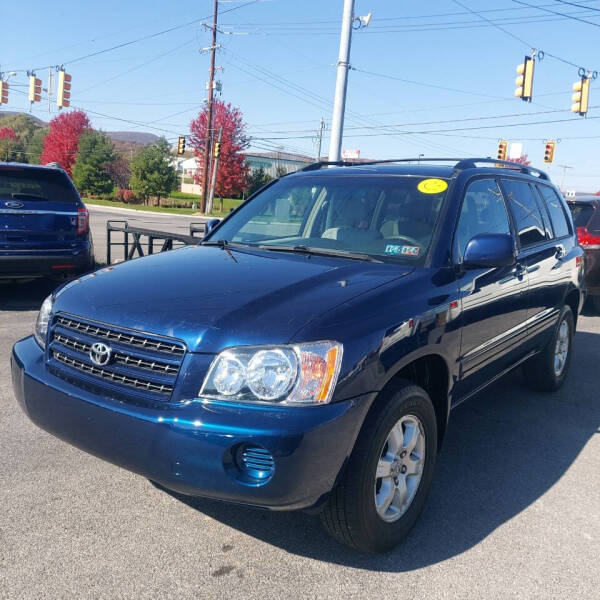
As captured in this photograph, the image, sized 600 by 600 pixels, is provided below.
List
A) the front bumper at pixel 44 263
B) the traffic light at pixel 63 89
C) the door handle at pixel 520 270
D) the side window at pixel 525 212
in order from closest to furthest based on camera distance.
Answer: the door handle at pixel 520 270, the side window at pixel 525 212, the front bumper at pixel 44 263, the traffic light at pixel 63 89

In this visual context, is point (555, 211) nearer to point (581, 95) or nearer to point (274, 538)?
point (274, 538)

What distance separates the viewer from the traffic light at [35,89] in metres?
29.3

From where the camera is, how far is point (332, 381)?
2.48m

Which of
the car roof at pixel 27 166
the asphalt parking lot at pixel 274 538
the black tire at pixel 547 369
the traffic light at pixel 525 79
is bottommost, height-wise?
the asphalt parking lot at pixel 274 538

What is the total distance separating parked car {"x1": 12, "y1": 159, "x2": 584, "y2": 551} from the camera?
2439mm

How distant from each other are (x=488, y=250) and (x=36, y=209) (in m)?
6.24

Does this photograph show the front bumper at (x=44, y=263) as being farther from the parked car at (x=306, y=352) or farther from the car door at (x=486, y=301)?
the car door at (x=486, y=301)

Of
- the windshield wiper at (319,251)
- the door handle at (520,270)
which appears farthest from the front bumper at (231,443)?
the door handle at (520,270)

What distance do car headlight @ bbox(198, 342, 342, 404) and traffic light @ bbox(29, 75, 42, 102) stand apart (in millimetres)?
30973

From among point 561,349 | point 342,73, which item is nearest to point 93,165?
point 342,73

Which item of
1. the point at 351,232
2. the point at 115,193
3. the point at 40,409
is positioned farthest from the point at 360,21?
the point at 115,193

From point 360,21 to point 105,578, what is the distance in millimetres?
13595

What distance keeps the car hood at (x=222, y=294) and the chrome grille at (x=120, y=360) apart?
53mm

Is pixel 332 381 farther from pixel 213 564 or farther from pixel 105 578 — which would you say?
pixel 105 578
